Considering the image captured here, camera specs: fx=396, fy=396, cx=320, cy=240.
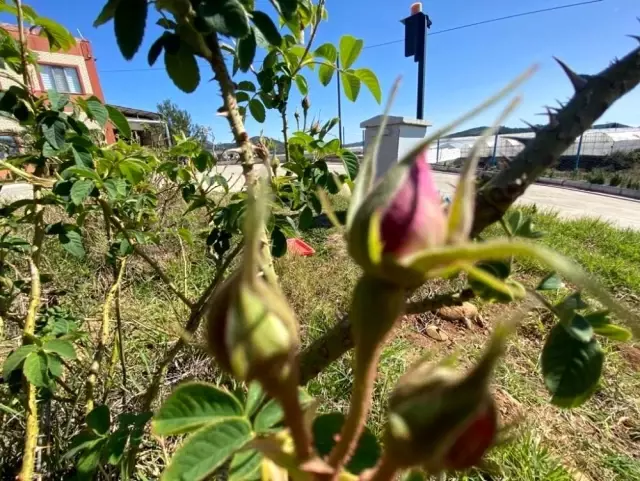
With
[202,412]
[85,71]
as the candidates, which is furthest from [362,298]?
[85,71]

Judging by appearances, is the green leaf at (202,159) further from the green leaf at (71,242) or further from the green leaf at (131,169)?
the green leaf at (71,242)

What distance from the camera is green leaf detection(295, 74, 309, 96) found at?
114 centimetres

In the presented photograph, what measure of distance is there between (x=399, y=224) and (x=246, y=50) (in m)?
0.55

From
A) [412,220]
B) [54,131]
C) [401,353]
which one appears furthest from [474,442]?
[401,353]

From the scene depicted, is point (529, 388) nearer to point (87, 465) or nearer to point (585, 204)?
point (87, 465)

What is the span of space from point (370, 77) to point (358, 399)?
3.29 ft

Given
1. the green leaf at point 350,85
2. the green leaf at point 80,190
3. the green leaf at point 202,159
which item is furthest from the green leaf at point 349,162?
the green leaf at point 80,190

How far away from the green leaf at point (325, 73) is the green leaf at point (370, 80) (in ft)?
0.24

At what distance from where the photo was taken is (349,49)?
1.10m

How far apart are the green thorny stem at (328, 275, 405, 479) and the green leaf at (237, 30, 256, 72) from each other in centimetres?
53

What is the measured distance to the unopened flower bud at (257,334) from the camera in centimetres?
24

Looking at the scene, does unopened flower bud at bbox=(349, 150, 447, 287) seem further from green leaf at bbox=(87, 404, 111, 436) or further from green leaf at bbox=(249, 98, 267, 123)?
green leaf at bbox=(249, 98, 267, 123)

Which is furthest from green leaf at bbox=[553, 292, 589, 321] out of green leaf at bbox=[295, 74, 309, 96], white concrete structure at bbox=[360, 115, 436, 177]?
white concrete structure at bbox=[360, 115, 436, 177]

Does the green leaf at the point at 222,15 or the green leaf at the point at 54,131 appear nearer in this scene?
the green leaf at the point at 222,15
